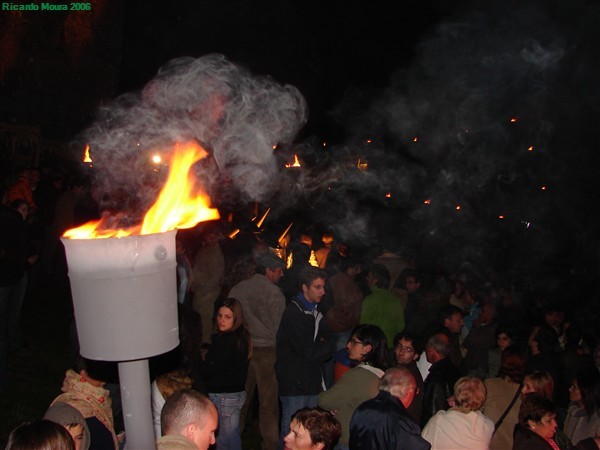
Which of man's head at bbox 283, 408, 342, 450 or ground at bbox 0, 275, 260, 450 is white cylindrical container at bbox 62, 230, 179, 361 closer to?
man's head at bbox 283, 408, 342, 450

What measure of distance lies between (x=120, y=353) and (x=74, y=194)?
30.3 feet

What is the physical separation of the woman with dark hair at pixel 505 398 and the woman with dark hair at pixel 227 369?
2.20m

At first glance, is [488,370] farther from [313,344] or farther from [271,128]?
[271,128]

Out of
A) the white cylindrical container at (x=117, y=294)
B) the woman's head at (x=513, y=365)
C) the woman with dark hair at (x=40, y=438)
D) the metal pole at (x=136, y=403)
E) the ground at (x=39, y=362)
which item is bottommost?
the ground at (x=39, y=362)

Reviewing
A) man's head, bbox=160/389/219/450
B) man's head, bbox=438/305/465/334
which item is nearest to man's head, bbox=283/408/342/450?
man's head, bbox=160/389/219/450

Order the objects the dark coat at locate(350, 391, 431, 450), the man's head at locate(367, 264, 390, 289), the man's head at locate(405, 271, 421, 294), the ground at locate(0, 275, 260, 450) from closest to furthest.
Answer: the dark coat at locate(350, 391, 431, 450), the ground at locate(0, 275, 260, 450), the man's head at locate(367, 264, 390, 289), the man's head at locate(405, 271, 421, 294)

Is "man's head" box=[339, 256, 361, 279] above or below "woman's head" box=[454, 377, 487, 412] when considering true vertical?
below

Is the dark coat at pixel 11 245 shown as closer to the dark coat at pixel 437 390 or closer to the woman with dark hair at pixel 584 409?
the dark coat at pixel 437 390

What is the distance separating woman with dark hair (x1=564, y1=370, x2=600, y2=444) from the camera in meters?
5.28

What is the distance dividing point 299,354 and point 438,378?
4.36 feet

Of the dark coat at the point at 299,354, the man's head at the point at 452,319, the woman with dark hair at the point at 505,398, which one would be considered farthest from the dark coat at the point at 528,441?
the man's head at the point at 452,319

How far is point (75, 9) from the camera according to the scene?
70.8 ft

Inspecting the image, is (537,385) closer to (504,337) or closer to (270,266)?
(504,337)

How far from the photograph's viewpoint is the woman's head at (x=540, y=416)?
4449 mm
